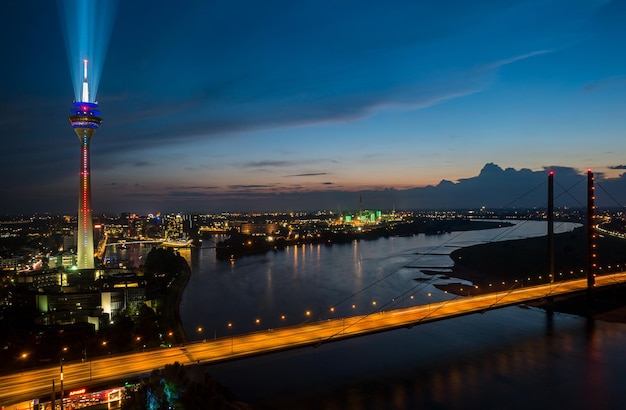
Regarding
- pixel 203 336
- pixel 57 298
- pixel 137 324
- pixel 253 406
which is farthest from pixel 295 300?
pixel 253 406

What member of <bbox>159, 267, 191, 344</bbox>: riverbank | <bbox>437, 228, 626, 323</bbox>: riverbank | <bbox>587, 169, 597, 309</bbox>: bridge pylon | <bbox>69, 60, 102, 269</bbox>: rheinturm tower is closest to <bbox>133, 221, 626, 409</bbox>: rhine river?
<bbox>159, 267, 191, 344</bbox>: riverbank

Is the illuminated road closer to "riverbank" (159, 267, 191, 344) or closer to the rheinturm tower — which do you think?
"riverbank" (159, 267, 191, 344)

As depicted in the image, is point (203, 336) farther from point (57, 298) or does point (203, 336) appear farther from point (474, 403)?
point (474, 403)

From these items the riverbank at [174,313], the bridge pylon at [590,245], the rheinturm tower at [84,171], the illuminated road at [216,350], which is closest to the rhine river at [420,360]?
the riverbank at [174,313]

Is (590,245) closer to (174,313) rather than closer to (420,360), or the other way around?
(420,360)

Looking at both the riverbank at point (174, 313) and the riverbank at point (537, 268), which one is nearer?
the riverbank at point (174, 313)

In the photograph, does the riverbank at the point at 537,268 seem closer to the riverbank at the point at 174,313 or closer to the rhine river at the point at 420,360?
the rhine river at the point at 420,360
